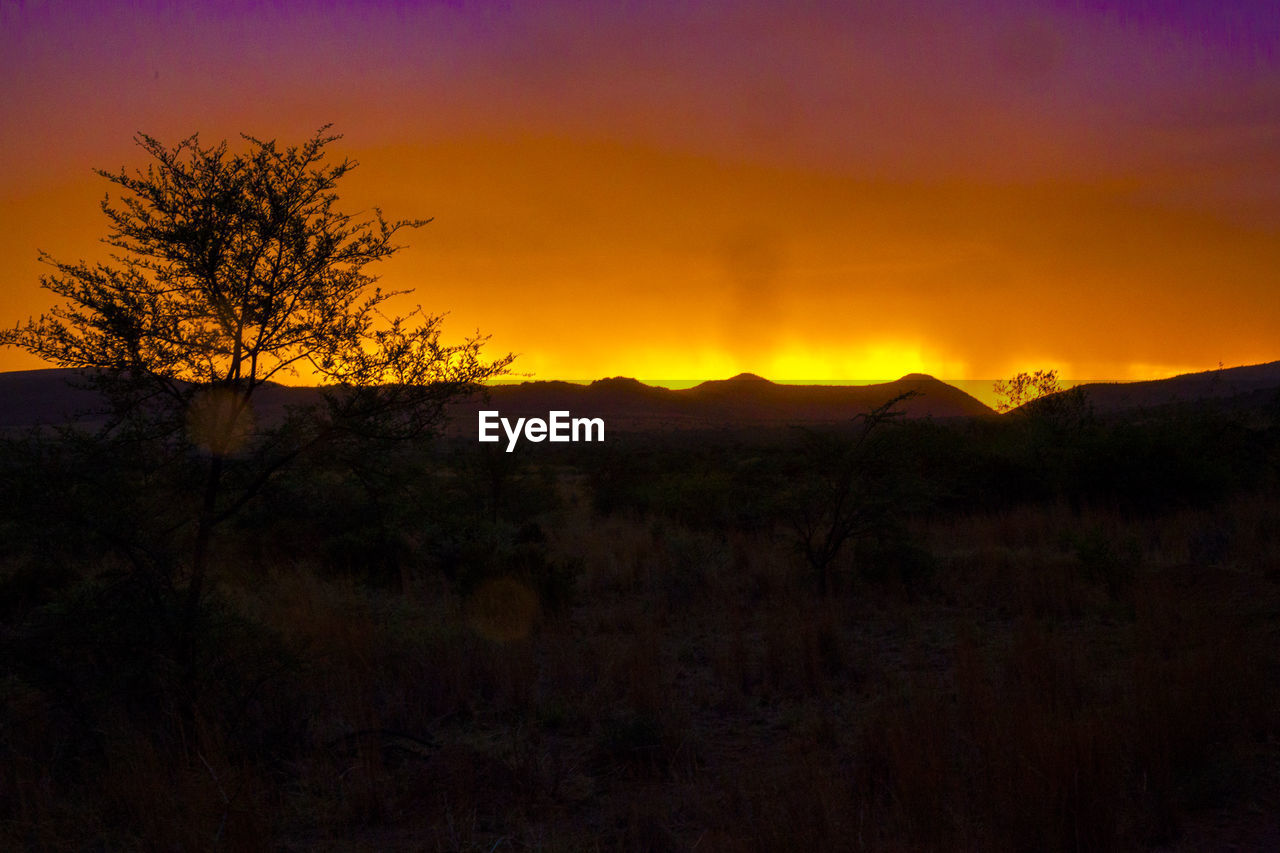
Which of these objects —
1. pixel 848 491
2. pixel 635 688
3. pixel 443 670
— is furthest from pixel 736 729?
A: pixel 848 491

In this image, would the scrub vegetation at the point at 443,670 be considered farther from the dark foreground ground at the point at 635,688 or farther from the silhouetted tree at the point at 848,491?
the silhouetted tree at the point at 848,491

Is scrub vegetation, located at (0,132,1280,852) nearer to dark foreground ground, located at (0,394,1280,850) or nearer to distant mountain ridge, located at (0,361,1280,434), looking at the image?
dark foreground ground, located at (0,394,1280,850)

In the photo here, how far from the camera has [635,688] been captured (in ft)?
24.4

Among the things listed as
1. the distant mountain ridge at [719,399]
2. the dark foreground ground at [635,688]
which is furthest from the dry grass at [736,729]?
the distant mountain ridge at [719,399]

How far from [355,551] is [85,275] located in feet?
27.5

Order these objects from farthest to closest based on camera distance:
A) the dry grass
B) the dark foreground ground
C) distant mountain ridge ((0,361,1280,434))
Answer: distant mountain ridge ((0,361,1280,434)) < the dark foreground ground < the dry grass

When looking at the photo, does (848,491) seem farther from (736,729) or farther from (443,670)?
(443,670)

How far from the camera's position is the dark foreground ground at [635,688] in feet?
16.0

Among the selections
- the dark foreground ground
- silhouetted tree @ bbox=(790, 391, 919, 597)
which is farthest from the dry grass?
silhouetted tree @ bbox=(790, 391, 919, 597)

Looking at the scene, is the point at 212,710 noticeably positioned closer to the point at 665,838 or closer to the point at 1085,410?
the point at 665,838

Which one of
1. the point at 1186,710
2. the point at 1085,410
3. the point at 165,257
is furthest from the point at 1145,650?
the point at 1085,410

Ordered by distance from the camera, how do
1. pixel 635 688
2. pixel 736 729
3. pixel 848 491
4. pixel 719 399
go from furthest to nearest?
pixel 719 399, pixel 848 491, pixel 635 688, pixel 736 729

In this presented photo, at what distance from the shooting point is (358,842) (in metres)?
5.09

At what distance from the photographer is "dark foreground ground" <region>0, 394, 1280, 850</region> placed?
4.88 metres
